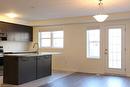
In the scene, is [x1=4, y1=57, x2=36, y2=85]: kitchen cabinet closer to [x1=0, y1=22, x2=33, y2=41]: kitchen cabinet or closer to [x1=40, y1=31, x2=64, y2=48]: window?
[x1=0, y1=22, x2=33, y2=41]: kitchen cabinet

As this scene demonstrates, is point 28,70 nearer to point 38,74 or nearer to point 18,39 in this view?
point 38,74

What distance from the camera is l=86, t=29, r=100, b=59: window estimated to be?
7446mm

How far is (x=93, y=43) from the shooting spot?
757 cm

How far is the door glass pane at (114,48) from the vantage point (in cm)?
693

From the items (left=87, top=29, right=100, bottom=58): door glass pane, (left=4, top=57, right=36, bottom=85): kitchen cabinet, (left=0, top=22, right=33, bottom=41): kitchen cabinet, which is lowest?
(left=4, top=57, right=36, bottom=85): kitchen cabinet

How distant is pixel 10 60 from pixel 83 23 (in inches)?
150

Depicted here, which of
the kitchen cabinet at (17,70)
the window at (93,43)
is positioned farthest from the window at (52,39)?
the kitchen cabinet at (17,70)

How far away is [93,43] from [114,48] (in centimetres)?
98

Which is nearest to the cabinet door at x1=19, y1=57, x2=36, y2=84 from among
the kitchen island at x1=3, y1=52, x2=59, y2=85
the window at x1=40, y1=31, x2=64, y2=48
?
the kitchen island at x1=3, y1=52, x2=59, y2=85

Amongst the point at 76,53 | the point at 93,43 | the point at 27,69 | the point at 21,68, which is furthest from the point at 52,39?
the point at 21,68

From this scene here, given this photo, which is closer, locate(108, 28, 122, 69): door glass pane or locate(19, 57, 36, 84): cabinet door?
locate(19, 57, 36, 84): cabinet door

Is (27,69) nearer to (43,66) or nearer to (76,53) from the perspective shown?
(43,66)

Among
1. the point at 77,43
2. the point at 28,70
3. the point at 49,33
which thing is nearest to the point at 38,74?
the point at 28,70

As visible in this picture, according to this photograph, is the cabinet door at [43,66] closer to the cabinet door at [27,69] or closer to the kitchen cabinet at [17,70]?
the cabinet door at [27,69]
